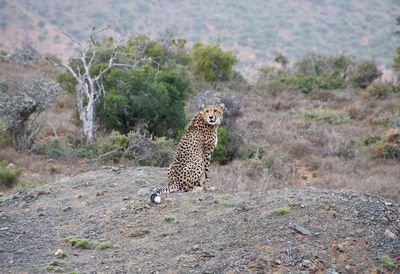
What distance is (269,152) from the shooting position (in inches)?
512

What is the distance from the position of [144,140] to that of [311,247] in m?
6.71

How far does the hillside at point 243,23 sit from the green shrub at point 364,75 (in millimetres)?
25034

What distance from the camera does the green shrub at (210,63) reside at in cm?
2514

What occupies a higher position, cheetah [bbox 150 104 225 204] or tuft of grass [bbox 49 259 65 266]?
cheetah [bbox 150 104 225 204]

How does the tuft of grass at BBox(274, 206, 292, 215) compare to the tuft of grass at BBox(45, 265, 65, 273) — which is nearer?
the tuft of grass at BBox(45, 265, 65, 273)

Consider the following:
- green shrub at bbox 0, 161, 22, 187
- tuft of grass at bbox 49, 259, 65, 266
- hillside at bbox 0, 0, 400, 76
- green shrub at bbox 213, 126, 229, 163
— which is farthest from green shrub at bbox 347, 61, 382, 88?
hillside at bbox 0, 0, 400, 76

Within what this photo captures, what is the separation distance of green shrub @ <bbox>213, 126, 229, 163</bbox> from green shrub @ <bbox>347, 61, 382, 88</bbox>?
1434 cm

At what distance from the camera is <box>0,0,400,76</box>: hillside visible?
5222 centimetres

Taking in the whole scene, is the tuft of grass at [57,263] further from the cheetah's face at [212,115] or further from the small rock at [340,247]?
the cheetah's face at [212,115]

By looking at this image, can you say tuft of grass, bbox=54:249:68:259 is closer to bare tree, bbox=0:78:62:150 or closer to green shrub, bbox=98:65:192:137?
bare tree, bbox=0:78:62:150

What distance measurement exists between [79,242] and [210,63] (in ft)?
63.9

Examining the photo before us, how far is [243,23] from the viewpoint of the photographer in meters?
63.7

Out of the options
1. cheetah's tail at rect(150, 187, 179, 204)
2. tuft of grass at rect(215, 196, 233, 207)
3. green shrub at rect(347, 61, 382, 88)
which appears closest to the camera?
tuft of grass at rect(215, 196, 233, 207)

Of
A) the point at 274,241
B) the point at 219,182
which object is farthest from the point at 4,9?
the point at 274,241
